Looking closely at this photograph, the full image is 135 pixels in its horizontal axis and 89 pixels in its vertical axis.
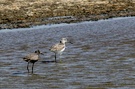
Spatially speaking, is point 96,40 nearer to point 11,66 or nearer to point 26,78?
point 11,66

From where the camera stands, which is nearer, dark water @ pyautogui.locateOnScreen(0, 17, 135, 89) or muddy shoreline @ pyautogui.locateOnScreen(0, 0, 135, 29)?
dark water @ pyautogui.locateOnScreen(0, 17, 135, 89)

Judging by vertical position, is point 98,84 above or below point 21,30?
above

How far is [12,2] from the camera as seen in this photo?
37375mm

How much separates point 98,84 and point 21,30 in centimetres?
1508

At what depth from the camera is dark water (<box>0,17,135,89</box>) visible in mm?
13844

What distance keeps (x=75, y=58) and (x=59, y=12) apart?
16.6m

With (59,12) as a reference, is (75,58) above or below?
above

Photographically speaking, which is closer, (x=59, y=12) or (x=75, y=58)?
(x=75, y=58)

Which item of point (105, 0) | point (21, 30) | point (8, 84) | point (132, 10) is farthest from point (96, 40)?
point (105, 0)

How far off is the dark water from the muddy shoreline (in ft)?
8.72

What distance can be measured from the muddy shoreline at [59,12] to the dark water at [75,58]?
266 cm

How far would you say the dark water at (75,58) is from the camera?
45.4 feet

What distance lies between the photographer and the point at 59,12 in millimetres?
34375

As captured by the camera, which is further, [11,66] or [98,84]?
[11,66]
